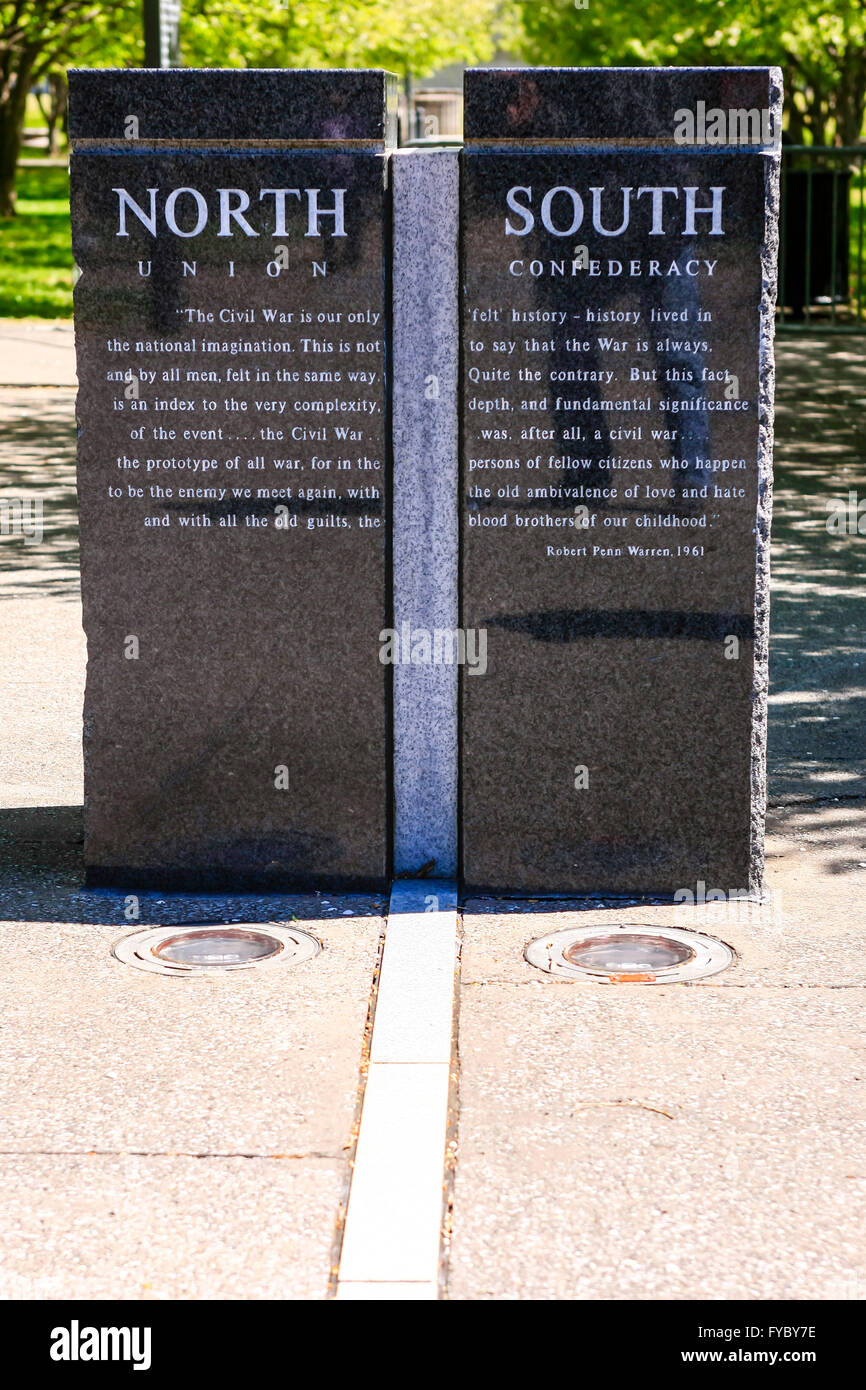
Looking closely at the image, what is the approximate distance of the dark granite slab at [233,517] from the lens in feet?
17.4

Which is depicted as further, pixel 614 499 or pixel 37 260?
pixel 37 260

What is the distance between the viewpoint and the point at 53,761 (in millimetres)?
7023

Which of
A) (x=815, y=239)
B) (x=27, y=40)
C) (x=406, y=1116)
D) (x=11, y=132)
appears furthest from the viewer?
(x=11, y=132)

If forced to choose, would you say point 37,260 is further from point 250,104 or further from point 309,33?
point 250,104

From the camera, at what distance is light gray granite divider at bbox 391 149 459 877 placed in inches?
211

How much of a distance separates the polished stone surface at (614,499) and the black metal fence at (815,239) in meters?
13.6

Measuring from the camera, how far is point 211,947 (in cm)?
521

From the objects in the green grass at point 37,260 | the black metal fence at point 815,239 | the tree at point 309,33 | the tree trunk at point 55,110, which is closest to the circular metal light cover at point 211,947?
the green grass at point 37,260

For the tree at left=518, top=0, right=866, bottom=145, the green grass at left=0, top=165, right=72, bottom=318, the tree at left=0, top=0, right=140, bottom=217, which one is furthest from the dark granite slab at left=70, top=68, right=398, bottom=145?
the tree at left=0, top=0, right=140, bottom=217

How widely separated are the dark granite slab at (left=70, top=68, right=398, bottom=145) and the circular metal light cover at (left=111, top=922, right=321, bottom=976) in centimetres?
228

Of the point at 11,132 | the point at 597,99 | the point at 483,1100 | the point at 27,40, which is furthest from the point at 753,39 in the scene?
the point at 483,1100

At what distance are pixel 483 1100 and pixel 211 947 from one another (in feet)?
4.18
